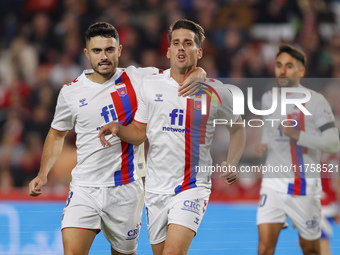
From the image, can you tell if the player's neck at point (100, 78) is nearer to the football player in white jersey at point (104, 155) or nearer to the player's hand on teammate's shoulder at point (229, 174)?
the football player in white jersey at point (104, 155)

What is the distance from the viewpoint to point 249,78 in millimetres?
10836

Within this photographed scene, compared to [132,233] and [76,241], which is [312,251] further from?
[76,241]

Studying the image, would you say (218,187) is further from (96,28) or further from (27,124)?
(96,28)

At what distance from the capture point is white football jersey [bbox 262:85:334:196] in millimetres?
5672

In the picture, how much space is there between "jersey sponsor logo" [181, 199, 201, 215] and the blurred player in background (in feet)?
7.63

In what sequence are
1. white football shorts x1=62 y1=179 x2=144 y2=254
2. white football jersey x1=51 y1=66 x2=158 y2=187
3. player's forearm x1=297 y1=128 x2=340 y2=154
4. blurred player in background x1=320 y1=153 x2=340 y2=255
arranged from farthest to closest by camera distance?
blurred player in background x1=320 y1=153 x2=340 y2=255 → player's forearm x1=297 y1=128 x2=340 y2=154 → white football jersey x1=51 y1=66 x2=158 y2=187 → white football shorts x1=62 y1=179 x2=144 y2=254

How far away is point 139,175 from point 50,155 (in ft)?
2.44

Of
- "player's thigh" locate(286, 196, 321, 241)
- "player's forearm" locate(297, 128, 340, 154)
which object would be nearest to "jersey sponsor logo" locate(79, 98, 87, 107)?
"player's forearm" locate(297, 128, 340, 154)

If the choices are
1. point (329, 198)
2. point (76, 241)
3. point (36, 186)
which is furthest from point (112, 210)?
point (329, 198)

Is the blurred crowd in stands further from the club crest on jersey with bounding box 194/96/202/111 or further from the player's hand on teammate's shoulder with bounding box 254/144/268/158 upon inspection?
the club crest on jersey with bounding box 194/96/202/111

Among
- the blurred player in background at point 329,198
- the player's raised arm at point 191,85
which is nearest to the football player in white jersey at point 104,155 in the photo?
the player's raised arm at point 191,85

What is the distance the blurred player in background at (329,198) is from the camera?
21.1 ft

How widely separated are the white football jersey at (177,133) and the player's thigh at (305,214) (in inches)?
49.8

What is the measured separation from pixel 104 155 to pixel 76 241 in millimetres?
705
